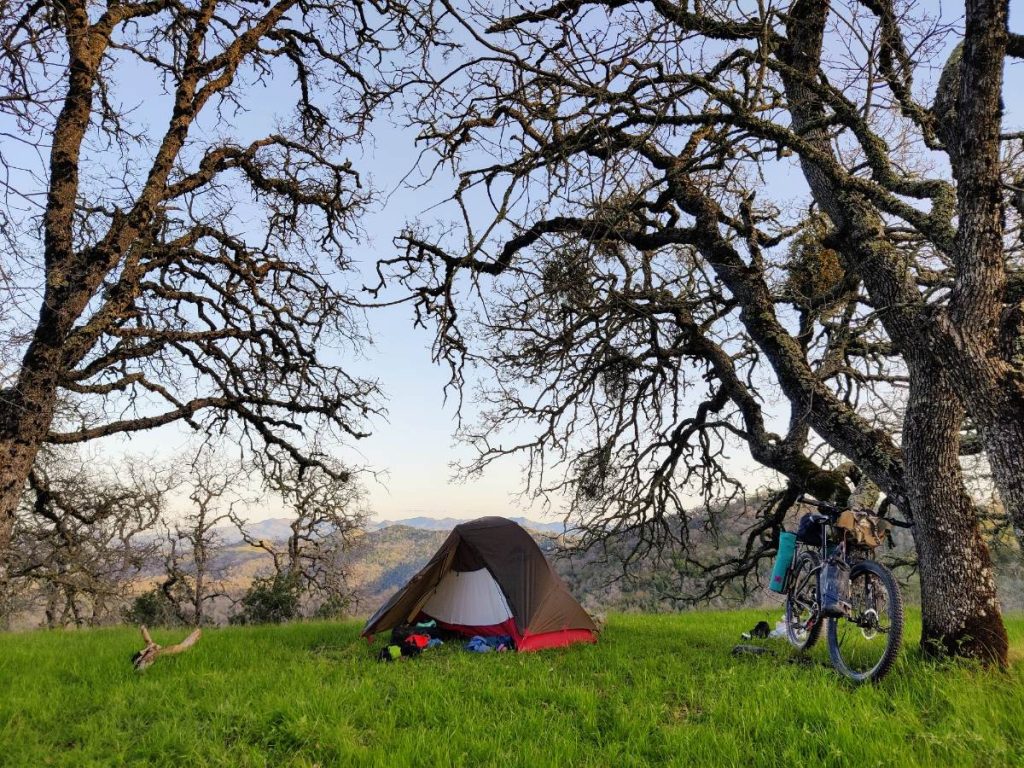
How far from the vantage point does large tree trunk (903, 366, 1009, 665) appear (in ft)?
14.6

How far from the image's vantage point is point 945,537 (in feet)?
15.3

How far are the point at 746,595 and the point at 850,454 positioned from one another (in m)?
3.97

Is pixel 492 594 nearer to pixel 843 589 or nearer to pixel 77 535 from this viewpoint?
pixel 843 589

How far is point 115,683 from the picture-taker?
527cm

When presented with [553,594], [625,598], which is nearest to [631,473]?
[553,594]

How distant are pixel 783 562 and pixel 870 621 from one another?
1.15 metres

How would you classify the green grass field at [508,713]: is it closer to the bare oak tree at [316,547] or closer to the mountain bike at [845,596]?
the mountain bike at [845,596]

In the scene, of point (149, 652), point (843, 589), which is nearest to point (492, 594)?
point (149, 652)

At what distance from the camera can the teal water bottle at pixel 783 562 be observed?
5.67 m

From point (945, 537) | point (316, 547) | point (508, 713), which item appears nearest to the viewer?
point (508, 713)

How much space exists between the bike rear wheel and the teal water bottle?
0.08m

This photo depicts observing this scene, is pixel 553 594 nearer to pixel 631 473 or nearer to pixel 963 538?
pixel 631 473

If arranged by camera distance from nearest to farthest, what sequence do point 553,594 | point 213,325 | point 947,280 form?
point 947,280 < point 553,594 < point 213,325

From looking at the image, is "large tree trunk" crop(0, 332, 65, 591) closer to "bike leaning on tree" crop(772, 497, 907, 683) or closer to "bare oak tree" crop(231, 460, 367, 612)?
"bike leaning on tree" crop(772, 497, 907, 683)
